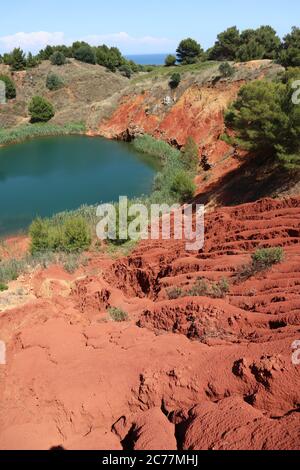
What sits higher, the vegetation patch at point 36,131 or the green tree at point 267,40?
the green tree at point 267,40

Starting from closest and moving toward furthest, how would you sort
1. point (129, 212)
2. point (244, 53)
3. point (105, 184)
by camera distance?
1. point (129, 212)
2. point (105, 184)
3. point (244, 53)

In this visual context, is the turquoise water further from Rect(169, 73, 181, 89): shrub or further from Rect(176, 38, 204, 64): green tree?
Rect(176, 38, 204, 64): green tree

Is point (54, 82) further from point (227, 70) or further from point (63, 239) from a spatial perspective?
point (63, 239)

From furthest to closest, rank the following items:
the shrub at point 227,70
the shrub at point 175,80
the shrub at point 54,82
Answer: the shrub at point 54,82, the shrub at point 175,80, the shrub at point 227,70

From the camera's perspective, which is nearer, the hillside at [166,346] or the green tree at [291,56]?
the hillside at [166,346]

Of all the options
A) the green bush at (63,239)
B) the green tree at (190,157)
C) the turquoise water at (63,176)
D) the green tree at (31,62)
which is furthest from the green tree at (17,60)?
the green bush at (63,239)

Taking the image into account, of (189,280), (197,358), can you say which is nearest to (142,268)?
(189,280)

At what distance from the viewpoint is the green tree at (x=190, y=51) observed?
57.3m

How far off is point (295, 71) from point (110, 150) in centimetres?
1999

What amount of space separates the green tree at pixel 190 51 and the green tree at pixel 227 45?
471 cm

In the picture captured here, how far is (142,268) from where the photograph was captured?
14.4 m

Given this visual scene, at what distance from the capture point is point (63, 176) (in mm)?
32062

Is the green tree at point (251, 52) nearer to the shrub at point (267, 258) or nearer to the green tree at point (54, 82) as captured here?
the green tree at point (54, 82)

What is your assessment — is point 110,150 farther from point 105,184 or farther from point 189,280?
point 189,280
